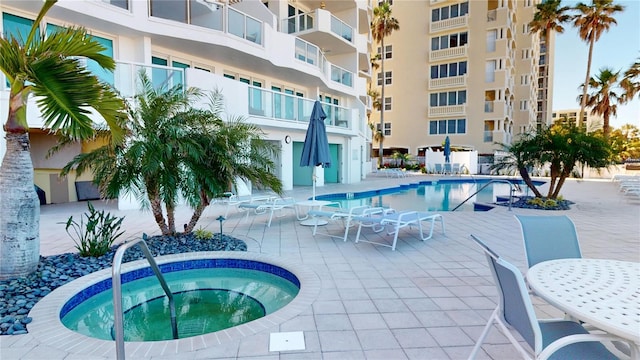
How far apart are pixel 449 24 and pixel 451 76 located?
493 cm

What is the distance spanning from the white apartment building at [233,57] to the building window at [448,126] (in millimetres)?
16205

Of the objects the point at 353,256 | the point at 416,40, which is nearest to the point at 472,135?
the point at 416,40

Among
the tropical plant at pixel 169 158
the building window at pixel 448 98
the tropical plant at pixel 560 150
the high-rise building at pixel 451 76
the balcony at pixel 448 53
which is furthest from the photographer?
the building window at pixel 448 98

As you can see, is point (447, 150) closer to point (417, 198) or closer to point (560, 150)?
point (417, 198)

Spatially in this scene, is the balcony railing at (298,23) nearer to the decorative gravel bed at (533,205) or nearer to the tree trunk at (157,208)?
the decorative gravel bed at (533,205)

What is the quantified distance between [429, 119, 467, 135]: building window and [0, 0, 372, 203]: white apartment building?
16.2 metres

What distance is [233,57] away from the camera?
14.3 meters

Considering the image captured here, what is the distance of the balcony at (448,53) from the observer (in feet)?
107

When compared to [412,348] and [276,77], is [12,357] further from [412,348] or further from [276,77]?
[276,77]

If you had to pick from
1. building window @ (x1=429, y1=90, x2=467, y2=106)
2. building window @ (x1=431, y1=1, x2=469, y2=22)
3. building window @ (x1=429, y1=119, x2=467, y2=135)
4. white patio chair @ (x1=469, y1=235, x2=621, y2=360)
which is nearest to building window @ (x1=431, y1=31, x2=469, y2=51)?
building window @ (x1=431, y1=1, x2=469, y2=22)

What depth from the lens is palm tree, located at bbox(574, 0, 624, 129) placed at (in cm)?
2606

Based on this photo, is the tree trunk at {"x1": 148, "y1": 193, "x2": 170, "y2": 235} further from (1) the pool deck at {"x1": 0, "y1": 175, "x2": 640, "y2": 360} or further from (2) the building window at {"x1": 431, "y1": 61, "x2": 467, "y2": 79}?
(2) the building window at {"x1": 431, "y1": 61, "x2": 467, "y2": 79}

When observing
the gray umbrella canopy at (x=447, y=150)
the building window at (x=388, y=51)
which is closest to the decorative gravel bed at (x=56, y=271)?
the gray umbrella canopy at (x=447, y=150)

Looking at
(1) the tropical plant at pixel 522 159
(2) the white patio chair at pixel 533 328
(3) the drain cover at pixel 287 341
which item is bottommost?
(3) the drain cover at pixel 287 341
